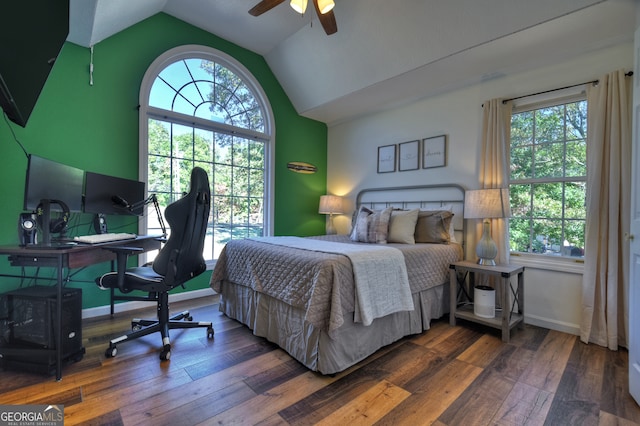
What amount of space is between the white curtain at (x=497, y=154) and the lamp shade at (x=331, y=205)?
77.5 inches

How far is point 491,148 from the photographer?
2861mm

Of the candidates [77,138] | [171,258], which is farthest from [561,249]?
[77,138]

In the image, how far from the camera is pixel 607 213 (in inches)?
87.5

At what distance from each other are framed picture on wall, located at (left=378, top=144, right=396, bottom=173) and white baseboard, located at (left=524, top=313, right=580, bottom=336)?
2.18 meters

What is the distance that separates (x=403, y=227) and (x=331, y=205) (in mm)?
1505

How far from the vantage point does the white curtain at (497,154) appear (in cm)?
275

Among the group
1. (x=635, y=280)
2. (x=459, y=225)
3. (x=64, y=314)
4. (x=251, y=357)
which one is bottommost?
(x=251, y=357)

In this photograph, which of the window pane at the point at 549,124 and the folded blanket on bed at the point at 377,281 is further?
the window pane at the point at 549,124

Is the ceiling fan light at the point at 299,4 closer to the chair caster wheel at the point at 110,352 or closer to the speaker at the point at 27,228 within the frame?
the speaker at the point at 27,228

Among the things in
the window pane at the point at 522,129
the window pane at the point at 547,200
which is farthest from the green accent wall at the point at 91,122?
the window pane at the point at 547,200

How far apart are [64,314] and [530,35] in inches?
157

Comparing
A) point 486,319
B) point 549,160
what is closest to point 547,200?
point 549,160

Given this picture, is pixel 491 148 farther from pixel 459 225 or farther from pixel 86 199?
pixel 86 199

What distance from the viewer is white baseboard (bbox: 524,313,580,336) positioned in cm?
244
